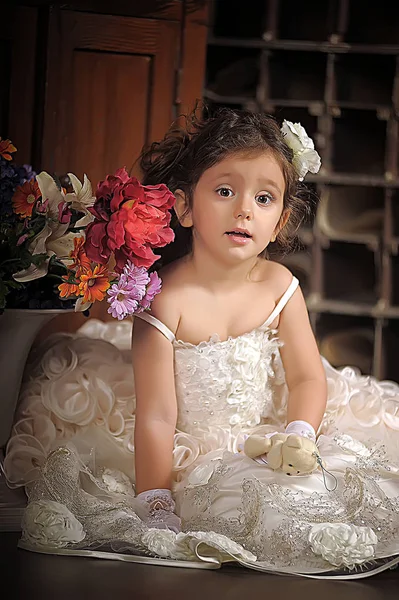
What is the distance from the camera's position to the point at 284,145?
5.81ft

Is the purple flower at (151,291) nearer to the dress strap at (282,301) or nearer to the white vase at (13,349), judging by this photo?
the white vase at (13,349)

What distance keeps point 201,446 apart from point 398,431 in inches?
17.6

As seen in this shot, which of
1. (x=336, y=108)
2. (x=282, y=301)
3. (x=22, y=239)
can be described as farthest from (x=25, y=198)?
(x=336, y=108)

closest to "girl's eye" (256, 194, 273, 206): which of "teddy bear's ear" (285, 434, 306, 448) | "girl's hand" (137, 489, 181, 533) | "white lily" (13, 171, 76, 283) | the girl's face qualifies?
the girl's face

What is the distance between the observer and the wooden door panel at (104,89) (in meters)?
2.41

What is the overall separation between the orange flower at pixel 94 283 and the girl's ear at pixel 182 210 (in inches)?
10.4

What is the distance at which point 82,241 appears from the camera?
63.0 inches

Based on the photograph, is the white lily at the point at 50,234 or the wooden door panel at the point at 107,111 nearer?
the white lily at the point at 50,234

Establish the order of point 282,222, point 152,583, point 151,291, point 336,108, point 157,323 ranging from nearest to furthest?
point 152,583
point 151,291
point 157,323
point 282,222
point 336,108

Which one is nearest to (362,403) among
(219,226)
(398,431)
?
(398,431)

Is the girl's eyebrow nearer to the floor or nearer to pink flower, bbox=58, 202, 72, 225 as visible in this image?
pink flower, bbox=58, 202, 72, 225

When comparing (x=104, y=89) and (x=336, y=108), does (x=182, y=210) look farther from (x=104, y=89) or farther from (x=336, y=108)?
(x=336, y=108)

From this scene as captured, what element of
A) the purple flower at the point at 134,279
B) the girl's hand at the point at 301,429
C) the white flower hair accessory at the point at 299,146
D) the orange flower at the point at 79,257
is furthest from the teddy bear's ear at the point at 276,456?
the white flower hair accessory at the point at 299,146

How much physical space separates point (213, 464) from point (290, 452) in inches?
7.3
